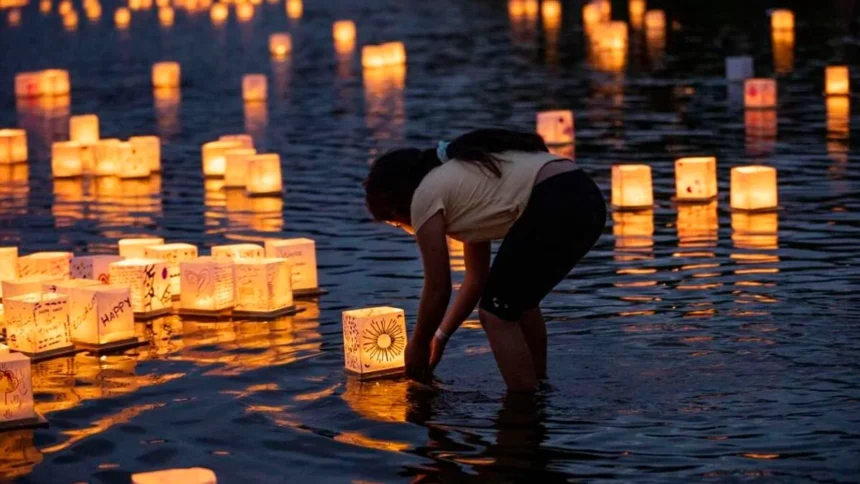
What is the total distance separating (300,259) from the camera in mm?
10133

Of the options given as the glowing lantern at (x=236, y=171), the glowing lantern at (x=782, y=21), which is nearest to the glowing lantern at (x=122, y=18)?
the glowing lantern at (x=782, y=21)

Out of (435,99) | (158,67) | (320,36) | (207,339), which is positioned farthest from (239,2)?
(207,339)

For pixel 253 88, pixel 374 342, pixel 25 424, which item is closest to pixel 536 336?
pixel 374 342

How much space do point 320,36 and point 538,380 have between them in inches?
1042

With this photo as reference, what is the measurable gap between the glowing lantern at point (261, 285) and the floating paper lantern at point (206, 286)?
0.23ft

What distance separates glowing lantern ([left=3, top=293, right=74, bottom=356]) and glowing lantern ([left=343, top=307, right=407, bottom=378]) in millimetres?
1546

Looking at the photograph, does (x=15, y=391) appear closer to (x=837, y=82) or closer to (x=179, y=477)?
(x=179, y=477)

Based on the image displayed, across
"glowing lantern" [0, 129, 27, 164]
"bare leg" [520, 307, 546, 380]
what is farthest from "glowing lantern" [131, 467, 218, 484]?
"glowing lantern" [0, 129, 27, 164]

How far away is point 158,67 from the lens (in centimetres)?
2458

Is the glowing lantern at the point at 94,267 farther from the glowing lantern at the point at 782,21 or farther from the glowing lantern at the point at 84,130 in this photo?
the glowing lantern at the point at 782,21

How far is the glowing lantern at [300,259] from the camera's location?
10055mm

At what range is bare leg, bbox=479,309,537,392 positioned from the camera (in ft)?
23.1

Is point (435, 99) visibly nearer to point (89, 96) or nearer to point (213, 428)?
point (89, 96)

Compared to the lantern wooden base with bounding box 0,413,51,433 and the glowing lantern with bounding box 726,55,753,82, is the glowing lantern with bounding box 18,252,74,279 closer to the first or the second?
the lantern wooden base with bounding box 0,413,51,433
